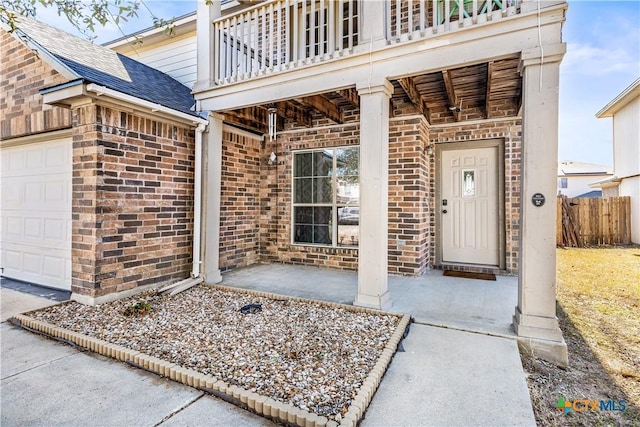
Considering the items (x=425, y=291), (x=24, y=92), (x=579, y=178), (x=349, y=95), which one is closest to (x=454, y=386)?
(x=425, y=291)

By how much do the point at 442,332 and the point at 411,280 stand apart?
1907mm

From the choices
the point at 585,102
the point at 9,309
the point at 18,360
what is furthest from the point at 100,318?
the point at 585,102

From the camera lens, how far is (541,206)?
281 centimetres

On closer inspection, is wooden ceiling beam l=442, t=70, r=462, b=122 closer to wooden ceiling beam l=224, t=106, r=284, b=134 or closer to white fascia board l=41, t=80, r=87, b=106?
wooden ceiling beam l=224, t=106, r=284, b=134

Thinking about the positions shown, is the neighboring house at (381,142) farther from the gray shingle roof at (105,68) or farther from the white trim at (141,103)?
the gray shingle roof at (105,68)

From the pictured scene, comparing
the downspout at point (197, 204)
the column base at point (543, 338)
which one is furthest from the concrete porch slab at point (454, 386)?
the downspout at point (197, 204)

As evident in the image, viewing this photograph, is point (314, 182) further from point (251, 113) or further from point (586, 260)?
point (586, 260)

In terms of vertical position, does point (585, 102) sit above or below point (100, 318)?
above

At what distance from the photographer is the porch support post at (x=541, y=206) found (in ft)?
9.07

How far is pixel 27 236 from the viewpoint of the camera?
4957 mm

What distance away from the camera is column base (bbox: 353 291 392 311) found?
3571 millimetres

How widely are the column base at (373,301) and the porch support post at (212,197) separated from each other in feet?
7.74

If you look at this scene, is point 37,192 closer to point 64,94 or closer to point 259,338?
point 64,94

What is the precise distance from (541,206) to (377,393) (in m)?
2.10
